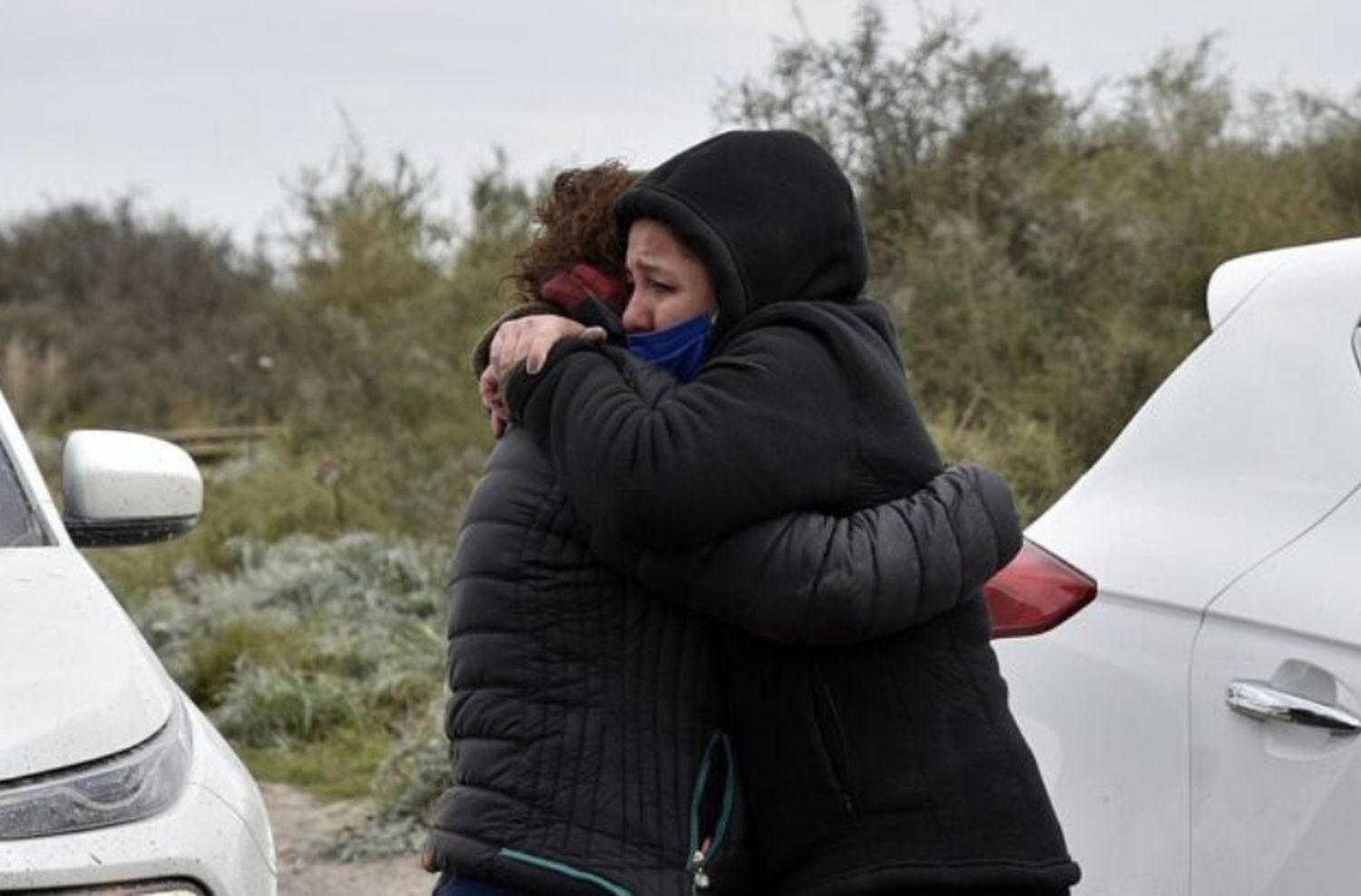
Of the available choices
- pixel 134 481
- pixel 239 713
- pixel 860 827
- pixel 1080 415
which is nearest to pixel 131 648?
pixel 134 481

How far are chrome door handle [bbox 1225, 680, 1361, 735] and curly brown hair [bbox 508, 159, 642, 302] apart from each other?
41.2 inches

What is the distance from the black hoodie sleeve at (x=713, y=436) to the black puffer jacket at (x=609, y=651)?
1.6 inches

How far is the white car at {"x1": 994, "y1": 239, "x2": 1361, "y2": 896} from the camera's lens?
3117 millimetres

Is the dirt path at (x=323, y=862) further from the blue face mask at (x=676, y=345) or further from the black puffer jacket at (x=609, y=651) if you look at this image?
the blue face mask at (x=676, y=345)

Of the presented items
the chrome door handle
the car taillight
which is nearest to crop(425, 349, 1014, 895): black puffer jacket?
the chrome door handle

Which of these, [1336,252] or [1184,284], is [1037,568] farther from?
[1184,284]

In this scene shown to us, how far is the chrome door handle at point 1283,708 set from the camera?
3.07 meters

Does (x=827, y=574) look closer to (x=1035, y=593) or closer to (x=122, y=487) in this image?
(x=1035, y=593)

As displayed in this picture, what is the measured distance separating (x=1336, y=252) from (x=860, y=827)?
1.43m

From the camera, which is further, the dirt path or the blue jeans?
the dirt path

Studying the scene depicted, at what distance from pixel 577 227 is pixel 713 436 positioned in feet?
1.48

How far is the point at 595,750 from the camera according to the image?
9.04 ft

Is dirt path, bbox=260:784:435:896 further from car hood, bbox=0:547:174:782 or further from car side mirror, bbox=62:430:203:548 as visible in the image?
car hood, bbox=0:547:174:782

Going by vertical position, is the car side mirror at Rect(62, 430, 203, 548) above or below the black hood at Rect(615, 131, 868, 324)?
below
